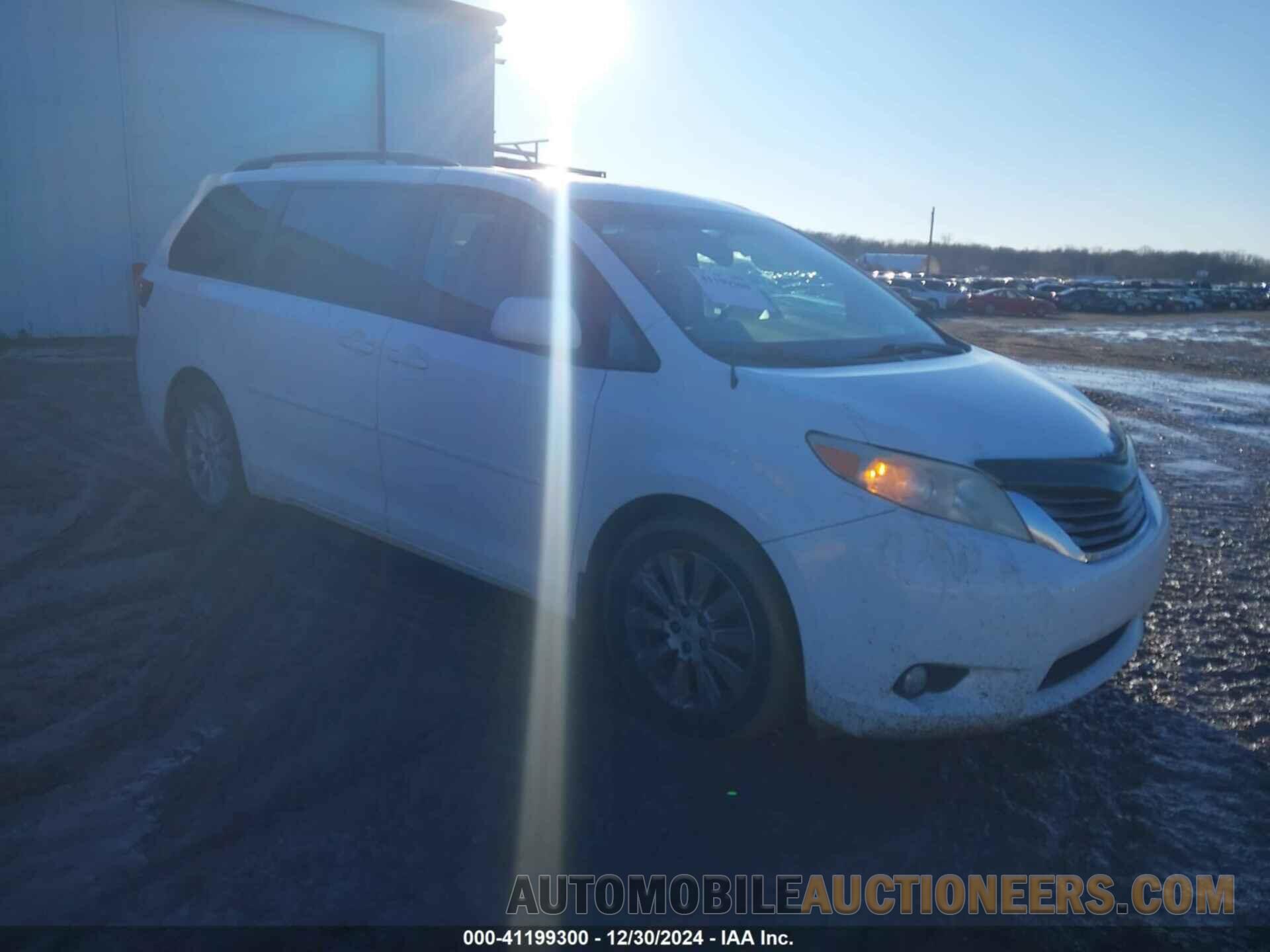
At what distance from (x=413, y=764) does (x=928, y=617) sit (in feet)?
5.45

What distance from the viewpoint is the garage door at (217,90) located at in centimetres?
1340

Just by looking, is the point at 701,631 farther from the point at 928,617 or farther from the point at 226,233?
the point at 226,233

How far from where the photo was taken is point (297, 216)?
17.0ft

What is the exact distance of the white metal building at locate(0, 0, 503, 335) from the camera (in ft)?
41.6

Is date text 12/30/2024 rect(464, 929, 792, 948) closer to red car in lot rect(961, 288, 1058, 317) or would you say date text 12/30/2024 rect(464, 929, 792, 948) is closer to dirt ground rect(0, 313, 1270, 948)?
dirt ground rect(0, 313, 1270, 948)

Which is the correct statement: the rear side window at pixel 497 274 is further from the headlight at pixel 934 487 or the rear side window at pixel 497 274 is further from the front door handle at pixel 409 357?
the headlight at pixel 934 487

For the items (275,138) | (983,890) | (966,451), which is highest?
(275,138)

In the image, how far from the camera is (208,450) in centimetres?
564

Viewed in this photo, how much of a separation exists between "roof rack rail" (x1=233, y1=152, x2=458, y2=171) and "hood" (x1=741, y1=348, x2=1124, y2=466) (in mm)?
2917

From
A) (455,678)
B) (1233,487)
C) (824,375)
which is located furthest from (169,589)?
(1233,487)

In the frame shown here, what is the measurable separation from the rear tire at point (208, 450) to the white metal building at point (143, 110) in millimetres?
8888

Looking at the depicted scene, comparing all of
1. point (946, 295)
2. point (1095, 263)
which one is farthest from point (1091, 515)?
point (1095, 263)

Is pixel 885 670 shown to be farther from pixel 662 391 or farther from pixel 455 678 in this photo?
pixel 455 678

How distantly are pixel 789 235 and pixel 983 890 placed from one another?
2983 millimetres
